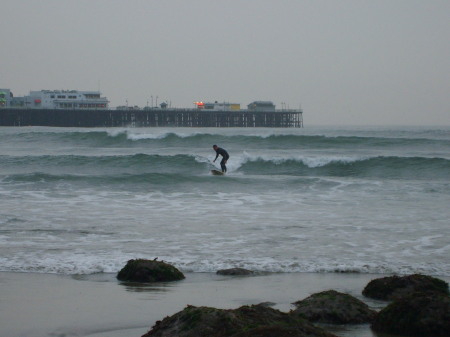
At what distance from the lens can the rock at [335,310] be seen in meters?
6.05

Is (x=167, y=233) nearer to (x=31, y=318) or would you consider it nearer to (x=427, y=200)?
(x=31, y=318)

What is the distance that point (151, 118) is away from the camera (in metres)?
93.3

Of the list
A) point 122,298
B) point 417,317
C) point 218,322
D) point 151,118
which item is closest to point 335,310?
point 417,317

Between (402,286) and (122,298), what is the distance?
2802 mm

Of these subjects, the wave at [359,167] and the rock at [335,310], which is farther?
the wave at [359,167]

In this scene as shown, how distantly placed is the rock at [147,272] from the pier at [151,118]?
8323 centimetres

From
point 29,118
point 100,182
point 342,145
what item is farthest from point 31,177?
point 29,118

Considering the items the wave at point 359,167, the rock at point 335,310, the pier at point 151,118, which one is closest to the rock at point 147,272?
the rock at point 335,310

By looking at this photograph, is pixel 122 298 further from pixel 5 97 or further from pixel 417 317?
pixel 5 97

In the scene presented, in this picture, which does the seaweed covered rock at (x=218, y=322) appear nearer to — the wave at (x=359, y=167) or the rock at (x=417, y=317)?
the rock at (x=417, y=317)

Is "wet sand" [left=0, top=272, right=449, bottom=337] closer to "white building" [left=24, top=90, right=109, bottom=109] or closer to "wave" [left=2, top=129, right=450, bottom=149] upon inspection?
"wave" [left=2, top=129, right=450, bottom=149]

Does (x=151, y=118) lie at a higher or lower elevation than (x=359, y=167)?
higher

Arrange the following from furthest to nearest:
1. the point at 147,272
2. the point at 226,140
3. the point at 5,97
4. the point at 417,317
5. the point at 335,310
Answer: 1. the point at 5,97
2. the point at 226,140
3. the point at 147,272
4. the point at 335,310
5. the point at 417,317

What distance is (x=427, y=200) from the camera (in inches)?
674
